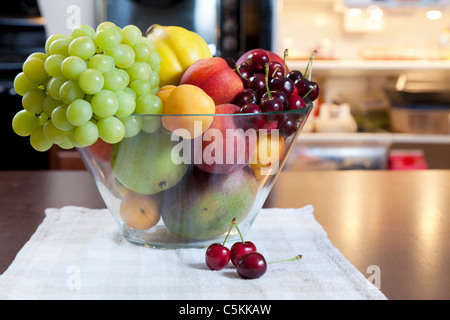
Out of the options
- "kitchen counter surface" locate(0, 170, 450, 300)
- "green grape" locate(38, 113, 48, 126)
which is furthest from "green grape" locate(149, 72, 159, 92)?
"kitchen counter surface" locate(0, 170, 450, 300)

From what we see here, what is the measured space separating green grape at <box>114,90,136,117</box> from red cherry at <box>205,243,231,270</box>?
14cm

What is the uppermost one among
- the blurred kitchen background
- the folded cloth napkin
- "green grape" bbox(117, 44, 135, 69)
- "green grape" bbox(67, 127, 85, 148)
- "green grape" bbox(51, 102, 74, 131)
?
"green grape" bbox(117, 44, 135, 69)

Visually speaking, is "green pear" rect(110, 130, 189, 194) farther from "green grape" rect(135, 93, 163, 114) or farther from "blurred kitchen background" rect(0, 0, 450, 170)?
"blurred kitchen background" rect(0, 0, 450, 170)

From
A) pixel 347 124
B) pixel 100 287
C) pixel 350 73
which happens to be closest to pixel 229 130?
pixel 100 287

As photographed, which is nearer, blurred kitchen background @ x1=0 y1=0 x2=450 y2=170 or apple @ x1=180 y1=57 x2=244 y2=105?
apple @ x1=180 y1=57 x2=244 y2=105

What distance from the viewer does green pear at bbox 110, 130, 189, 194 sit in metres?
0.54

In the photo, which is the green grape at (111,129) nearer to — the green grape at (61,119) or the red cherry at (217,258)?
the green grape at (61,119)

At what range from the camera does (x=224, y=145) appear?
537mm

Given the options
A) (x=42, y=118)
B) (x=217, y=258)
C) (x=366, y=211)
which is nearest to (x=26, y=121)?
(x=42, y=118)

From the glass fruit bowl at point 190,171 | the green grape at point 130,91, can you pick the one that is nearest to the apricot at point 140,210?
the glass fruit bowl at point 190,171

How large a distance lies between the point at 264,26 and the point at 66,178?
139 centimetres

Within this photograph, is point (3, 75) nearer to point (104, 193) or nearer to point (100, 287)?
point (104, 193)

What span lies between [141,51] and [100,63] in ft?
0.18

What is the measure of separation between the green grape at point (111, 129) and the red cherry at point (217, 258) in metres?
0.13
